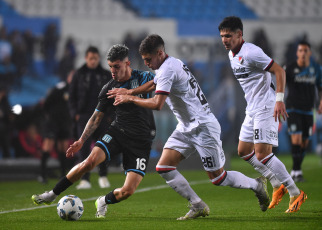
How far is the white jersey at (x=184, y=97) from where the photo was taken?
20.3 feet

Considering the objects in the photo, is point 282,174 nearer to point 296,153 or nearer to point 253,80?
point 253,80

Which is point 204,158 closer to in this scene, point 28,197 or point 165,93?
point 165,93

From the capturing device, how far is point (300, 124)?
10.8m

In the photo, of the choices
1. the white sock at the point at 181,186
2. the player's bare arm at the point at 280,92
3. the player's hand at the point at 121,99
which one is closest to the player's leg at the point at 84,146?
the white sock at the point at 181,186

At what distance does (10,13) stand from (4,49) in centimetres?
269

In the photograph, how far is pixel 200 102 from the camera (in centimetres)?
641

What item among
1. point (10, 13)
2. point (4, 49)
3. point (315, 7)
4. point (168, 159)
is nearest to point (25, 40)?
point (4, 49)

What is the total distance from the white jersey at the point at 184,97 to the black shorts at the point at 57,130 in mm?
6159

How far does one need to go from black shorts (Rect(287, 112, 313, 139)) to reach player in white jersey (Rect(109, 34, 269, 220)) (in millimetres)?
4322

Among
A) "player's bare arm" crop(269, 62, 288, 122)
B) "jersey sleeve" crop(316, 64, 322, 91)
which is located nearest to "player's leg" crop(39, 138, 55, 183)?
"jersey sleeve" crop(316, 64, 322, 91)

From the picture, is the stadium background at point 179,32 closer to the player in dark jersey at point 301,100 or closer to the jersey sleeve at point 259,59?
the player in dark jersey at point 301,100

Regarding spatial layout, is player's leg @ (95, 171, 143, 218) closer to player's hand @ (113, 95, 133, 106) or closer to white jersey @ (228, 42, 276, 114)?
player's hand @ (113, 95, 133, 106)

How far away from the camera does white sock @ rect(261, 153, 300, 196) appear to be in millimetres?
6746

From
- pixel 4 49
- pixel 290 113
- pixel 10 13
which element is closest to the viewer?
pixel 290 113
